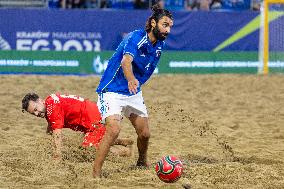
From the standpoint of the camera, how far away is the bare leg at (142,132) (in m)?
8.73

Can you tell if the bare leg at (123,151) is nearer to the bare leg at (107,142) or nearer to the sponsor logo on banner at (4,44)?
the bare leg at (107,142)

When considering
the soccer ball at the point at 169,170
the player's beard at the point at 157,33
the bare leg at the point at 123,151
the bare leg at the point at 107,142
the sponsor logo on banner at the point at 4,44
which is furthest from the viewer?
the sponsor logo on banner at the point at 4,44

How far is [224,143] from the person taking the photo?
11.0m

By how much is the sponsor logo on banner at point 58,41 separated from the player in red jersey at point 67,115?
1077cm

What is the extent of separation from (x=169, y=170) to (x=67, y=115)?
2.09 metres

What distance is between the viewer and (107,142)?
823 cm

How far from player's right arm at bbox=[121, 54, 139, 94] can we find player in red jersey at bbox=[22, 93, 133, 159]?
1423 millimetres

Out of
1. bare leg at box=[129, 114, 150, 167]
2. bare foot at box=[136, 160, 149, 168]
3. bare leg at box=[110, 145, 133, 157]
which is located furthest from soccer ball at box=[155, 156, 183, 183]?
bare leg at box=[110, 145, 133, 157]

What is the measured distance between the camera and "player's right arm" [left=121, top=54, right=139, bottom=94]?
7.98 meters

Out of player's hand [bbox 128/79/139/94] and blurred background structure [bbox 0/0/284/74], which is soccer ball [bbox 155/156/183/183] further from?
blurred background structure [bbox 0/0/284/74]

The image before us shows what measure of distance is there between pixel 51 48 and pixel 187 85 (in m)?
4.16

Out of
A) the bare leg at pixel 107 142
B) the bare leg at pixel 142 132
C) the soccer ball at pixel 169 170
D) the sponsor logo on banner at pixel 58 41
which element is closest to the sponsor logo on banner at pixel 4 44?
the sponsor logo on banner at pixel 58 41

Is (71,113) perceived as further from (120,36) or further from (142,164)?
→ (120,36)

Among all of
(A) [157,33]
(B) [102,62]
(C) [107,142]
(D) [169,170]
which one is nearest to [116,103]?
(C) [107,142]
